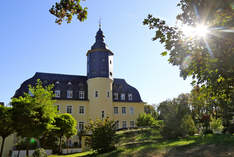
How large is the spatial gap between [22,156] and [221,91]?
23.2m

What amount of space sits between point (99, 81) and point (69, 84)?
5.89m

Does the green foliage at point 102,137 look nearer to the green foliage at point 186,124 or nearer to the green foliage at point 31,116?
the green foliage at point 31,116

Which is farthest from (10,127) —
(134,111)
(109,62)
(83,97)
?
(134,111)

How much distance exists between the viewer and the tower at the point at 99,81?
117 ft

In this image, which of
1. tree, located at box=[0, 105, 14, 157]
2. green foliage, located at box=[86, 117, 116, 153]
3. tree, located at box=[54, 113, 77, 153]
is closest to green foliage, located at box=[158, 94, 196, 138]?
green foliage, located at box=[86, 117, 116, 153]

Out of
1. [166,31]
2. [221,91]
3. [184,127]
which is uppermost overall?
[166,31]

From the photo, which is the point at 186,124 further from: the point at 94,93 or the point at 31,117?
the point at 94,93

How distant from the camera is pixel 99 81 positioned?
36031 mm

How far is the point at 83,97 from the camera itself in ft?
122

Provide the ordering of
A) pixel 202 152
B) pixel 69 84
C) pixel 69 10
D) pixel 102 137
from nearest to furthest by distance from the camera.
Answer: pixel 69 10
pixel 202 152
pixel 102 137
pixel 69 84

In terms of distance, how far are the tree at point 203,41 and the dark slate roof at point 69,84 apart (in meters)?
30.8

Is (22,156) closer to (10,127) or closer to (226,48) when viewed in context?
(10,127)

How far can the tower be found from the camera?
117ft

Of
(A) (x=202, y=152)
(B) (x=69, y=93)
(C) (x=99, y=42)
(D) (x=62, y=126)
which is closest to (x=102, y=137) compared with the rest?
(A) (x=202, y=152)
